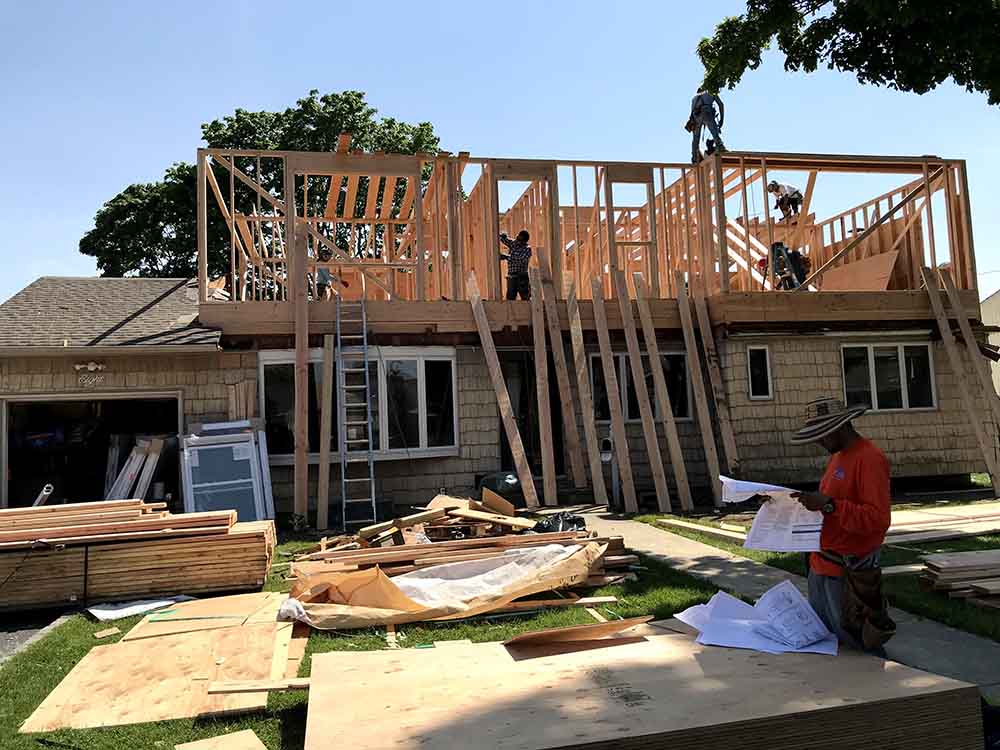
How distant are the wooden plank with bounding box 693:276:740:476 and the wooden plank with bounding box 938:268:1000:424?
420cm

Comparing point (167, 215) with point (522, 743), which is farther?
point (167, 215)

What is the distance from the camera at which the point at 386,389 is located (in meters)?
12.2

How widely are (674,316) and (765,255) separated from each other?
11.8 ft

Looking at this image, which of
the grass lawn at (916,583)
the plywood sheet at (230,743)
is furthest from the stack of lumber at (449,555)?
the plywood sheet at (230,743)

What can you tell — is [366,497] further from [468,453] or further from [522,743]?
[522,743]

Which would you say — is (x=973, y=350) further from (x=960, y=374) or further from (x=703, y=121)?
(x=703, y=121)

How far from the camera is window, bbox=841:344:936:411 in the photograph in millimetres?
13641

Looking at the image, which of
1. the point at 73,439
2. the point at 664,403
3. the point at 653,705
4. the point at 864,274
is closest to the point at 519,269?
the point at 664,403

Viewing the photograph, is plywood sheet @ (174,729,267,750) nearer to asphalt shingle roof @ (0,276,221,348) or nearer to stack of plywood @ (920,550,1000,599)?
stack of plywood @ (920,550,1000,599)

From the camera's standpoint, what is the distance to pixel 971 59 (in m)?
9.70

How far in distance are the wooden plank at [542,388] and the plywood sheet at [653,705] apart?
25.7 feet

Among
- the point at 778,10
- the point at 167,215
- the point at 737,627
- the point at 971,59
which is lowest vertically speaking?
the point at 737,627

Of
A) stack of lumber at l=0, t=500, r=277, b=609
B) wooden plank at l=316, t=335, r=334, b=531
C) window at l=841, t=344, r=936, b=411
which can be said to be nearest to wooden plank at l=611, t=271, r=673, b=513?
window at l=841, t=344, r=936, b=411

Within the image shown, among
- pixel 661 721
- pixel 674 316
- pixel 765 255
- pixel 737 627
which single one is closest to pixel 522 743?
pixel 661 721
